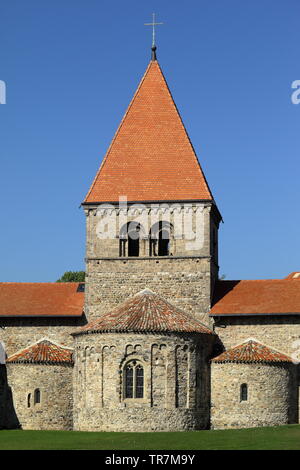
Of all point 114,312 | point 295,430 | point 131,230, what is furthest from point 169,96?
point 295,430

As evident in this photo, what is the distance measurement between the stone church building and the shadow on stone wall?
0.18ft

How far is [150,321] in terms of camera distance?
42.8 meters

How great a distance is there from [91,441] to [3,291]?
15.8 m

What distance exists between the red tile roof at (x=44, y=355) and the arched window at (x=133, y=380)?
4.74 meters

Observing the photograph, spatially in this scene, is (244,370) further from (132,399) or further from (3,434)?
(3,434)

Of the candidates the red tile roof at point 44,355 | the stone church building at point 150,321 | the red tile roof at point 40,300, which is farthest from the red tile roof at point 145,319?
the red tile roof at point 40,300

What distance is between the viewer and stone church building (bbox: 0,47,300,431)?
42.3 meters

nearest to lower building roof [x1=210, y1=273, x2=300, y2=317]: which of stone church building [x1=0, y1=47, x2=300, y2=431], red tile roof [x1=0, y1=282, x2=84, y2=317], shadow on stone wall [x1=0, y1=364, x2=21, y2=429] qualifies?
stone church building [x1=0, y1=47, x2=300, y2=431]

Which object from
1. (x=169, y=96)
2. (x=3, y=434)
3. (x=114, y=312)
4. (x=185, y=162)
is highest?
(x=169, y=96)

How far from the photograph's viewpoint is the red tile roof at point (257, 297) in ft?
150

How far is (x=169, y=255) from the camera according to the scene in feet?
155

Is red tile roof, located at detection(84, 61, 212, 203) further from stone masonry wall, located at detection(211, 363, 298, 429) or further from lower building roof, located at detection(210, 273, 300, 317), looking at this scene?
stone masonry wall, located at detection(211, 363, 298, 429)

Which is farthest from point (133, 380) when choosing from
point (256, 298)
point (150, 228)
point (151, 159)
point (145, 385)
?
point (151, 159)

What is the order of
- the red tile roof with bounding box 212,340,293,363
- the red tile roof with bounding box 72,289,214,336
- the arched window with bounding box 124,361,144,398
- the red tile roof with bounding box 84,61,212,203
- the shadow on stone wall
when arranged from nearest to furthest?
the arched window with bounding box 124,361,144,398
the red tile roof with bounding box 72,289,214,336
the red tile roof with bounding box 212,340,293,363
the shadow on stone wall
the red tile roof with bounding box 84,61,212,203
